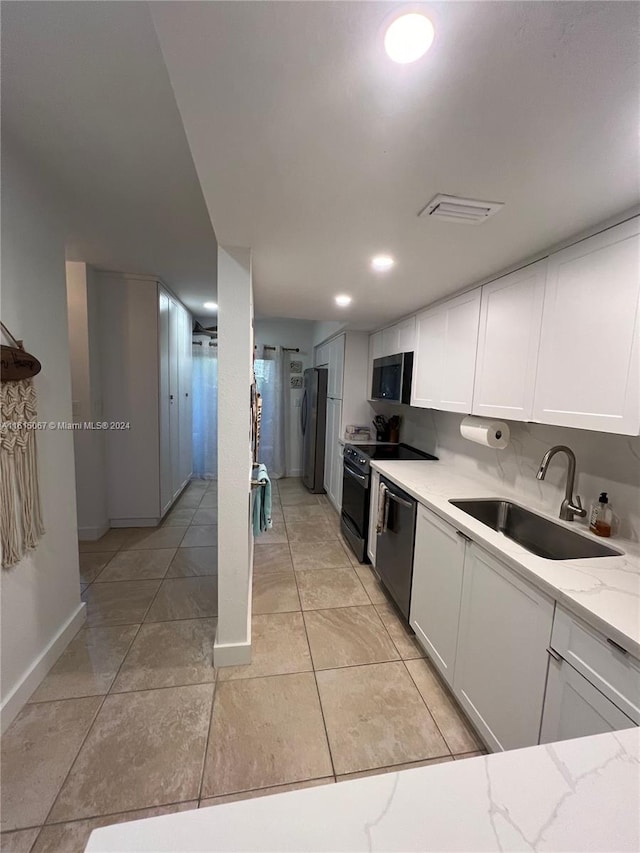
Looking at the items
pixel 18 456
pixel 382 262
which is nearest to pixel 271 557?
pixel 18 456

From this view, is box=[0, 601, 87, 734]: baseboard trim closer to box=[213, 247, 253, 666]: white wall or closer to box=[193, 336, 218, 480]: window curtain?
box=[213, 247, 253, 666]: white wall

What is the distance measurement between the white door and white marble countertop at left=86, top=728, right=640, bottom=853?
3.40 m

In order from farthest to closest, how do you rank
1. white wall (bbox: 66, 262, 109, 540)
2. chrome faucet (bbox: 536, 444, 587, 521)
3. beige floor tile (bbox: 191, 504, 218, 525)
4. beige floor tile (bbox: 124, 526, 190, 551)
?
beige floor tile (bbox: 191, 504, 218, 525)
beige floor tile (bbox: 124, 526, 190, 551)
white wall (bbox: 66, 262, 109, 540)
chrome faucet (bbox: 536, 444, 587, 521)

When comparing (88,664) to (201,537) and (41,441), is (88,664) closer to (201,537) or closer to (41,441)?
(41,441)

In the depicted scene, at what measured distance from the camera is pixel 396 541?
2256 millimetres

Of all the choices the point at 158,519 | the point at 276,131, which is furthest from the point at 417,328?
the point at 158,519

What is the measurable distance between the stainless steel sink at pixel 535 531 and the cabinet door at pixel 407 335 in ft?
4.63

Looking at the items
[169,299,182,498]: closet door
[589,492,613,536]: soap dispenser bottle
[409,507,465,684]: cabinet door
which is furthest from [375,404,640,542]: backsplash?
[169,299,182,498]: closet door

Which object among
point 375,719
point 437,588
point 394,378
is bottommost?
point 375,719

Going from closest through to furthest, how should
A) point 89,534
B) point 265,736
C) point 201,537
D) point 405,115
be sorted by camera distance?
point 405,115 < point 265,736 < point 89,534 < point 201,537

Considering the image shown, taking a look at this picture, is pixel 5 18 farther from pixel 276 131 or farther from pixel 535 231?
pixel 535 231

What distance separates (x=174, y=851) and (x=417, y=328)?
284cm

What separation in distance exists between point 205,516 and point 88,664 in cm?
204

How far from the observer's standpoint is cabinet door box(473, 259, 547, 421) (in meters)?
1.59
